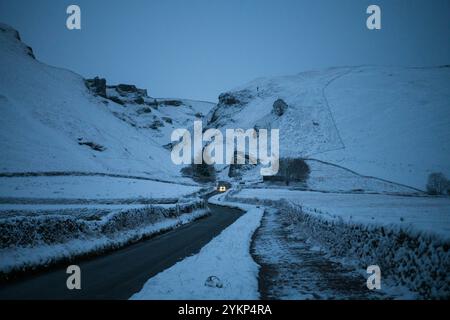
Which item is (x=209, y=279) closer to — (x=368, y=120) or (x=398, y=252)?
(x=398, y=252)

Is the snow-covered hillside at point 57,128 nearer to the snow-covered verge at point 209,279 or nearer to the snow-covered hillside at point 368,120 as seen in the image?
the snow-covered hillside at point 368,120

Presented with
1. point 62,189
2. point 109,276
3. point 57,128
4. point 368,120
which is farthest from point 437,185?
point 57,128

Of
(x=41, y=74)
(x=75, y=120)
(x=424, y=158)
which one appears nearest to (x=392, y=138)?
(x=424, y=158)

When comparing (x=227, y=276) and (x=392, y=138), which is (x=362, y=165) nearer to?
(x=392, y=138)

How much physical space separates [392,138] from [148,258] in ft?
373

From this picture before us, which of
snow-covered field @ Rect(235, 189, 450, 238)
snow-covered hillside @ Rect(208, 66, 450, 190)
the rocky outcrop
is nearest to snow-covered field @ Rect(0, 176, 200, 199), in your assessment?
snow-covered field @ Rect(235, 189, 450, 238)

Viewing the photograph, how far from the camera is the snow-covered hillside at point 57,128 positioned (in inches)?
2876

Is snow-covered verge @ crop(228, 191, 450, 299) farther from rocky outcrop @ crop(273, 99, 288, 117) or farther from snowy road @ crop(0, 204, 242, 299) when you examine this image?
rocky outcrop @ crop(273, 99, 288, 117)

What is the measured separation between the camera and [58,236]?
42.2 ft

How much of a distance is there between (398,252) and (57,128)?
106687mm

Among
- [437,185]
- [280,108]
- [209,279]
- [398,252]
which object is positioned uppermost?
[280,108]

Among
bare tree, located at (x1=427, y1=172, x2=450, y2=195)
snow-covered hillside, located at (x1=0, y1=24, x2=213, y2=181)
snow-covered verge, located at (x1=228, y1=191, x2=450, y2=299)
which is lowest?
bare tree, located at (x1=427, y1=172, x2=450, y2=195)

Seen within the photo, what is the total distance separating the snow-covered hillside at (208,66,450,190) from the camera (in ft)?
306

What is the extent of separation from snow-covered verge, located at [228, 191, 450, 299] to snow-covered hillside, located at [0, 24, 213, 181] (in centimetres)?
5763
